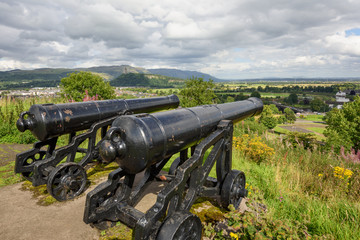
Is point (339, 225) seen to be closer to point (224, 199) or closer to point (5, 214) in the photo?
point (224, 199)

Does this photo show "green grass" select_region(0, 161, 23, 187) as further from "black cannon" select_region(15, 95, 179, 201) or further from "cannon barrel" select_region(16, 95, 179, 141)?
"cannon barrel" select_region(16, 95, 179, 141)

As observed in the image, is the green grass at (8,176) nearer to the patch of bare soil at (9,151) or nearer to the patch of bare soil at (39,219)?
the patch of bare soil at (9,151)

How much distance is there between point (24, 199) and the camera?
150 inches

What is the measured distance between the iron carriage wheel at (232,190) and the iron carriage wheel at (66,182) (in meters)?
2.72

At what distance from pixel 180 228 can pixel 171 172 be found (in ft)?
6.27

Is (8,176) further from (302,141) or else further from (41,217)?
(302,141)

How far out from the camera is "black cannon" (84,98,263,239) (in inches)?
85.5

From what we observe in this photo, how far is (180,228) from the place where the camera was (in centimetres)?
221

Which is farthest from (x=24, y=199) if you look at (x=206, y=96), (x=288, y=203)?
(x=206, y=96)

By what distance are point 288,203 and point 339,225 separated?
3.19 ft

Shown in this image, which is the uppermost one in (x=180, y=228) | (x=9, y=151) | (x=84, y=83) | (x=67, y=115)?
(x=84, y=83)

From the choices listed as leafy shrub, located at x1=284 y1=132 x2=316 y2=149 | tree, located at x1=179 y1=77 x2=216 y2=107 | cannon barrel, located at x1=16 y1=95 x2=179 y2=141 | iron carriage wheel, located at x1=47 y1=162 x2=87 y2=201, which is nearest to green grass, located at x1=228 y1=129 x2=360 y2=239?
leafy shrub, located at x1=284 y1=132 x2=316 y2=149

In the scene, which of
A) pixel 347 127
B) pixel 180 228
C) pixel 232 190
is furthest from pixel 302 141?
pixel 347 127

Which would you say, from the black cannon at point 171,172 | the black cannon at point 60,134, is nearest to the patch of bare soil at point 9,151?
the black cannon at point 60,134
